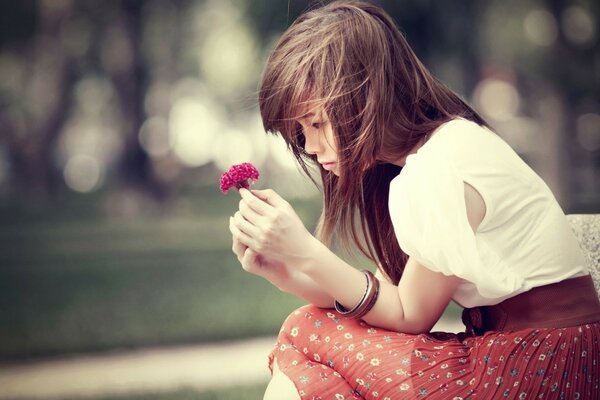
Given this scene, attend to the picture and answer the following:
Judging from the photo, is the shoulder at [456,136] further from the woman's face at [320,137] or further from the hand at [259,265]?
the hand at [259,265]

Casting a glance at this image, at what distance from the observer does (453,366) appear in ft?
5.84

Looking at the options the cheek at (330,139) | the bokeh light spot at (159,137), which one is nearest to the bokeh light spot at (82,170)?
the bokeh light spot at (159,137)

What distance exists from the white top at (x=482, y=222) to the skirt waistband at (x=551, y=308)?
0.03m

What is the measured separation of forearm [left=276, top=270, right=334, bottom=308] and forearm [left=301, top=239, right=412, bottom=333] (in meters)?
0.13

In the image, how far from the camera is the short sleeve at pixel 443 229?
5.65ft

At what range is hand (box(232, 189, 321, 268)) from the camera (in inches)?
73.8

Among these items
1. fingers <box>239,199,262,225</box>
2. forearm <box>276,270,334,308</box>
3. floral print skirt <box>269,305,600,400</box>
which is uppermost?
fingers <box>239,199,262,225</box>

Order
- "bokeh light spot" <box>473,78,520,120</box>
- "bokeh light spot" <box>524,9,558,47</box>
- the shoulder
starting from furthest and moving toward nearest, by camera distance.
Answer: "bokeh light spot" <box>473,78,520,120</box> < "bokeh light spot" <box>524,9,558,47</box> < the shoulder

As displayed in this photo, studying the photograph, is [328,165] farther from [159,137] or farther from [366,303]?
[159,137]

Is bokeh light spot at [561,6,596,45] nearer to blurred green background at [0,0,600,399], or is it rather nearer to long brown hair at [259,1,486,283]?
blurred green background at [0,0,600,399]

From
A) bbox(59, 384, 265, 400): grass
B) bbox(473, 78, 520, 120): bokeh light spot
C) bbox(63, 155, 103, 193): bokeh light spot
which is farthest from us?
bbox(63, 155, 103, 193): bokeh light spot

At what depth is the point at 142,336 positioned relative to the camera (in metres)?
5.41

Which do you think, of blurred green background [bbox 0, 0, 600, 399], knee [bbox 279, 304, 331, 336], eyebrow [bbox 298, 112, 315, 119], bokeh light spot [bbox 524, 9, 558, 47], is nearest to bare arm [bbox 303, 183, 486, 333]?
knee [bbox 279, 304, 331, 336]

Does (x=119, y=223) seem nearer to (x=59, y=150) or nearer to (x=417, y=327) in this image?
(x=59, y=150)
